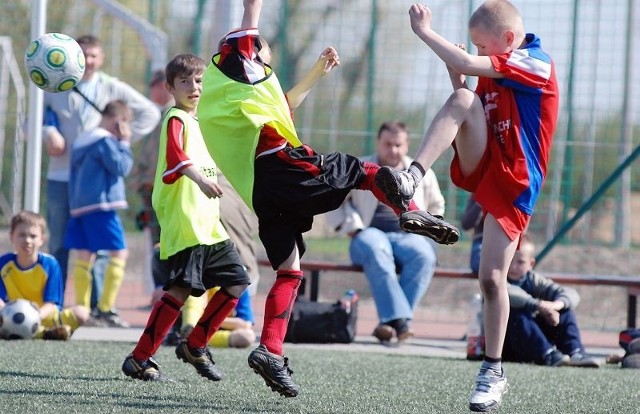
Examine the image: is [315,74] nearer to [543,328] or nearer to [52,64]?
[52,64]

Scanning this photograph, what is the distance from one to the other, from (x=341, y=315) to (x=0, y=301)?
7.80 ft

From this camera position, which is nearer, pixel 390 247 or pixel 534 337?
pixel 534 337

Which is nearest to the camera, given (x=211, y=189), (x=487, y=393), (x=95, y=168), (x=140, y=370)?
(x=487, y=393)

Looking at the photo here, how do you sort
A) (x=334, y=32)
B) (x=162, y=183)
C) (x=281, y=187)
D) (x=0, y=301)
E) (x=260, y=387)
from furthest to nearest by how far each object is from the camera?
(x=334, y=32) → (x=0, y=301) → (x=162, y=183) → (x=260, y=387) → (x=281, y=187)

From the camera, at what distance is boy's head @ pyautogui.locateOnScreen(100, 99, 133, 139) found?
8.71 meters

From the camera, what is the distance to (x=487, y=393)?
4.89m

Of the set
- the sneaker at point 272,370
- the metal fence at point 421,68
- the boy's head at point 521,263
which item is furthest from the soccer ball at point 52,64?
the metal fence at point 421,68

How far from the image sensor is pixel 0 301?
7.68 m

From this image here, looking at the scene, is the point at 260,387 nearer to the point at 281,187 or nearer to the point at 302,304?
the point at 281,187

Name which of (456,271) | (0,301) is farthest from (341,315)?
(0,301)

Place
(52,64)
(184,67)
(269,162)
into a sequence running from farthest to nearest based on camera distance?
1. (52,64)
2. (184,67)
3. (269,162)

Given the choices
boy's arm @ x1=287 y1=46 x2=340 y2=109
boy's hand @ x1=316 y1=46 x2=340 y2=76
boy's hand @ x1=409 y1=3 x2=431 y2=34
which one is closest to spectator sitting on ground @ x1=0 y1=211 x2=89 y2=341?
boy's arm @ x1=287 y1=46 x2=340 y2=109

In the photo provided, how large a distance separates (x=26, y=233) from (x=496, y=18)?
12.8 feet

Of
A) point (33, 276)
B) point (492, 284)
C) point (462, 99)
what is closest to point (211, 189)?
point (462, 99)
